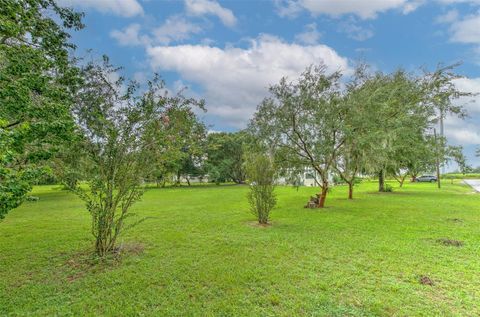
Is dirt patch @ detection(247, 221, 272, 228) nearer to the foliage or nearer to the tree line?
the tree line

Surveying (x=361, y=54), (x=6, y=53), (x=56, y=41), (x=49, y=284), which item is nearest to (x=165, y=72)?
(x=6, y=53)

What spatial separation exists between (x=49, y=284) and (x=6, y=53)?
419 cm

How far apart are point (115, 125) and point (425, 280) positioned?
568 centimetres

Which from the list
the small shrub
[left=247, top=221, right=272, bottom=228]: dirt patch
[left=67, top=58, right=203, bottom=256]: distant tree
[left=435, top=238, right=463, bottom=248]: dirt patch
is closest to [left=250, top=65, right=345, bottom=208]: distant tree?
the small shrub

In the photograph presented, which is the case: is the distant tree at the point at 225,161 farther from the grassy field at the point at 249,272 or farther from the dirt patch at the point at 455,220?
the grassy field at the point at 249,272

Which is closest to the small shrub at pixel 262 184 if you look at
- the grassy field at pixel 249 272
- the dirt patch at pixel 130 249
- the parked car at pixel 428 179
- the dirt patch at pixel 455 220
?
the grassy field at pixel 249 272

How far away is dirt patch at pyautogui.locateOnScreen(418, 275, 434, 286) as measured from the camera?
3637 millimetres

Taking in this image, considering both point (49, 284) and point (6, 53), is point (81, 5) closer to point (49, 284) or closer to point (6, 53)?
point (6, 53)

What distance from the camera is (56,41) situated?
6.44 metres

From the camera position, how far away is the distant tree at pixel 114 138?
474 cm

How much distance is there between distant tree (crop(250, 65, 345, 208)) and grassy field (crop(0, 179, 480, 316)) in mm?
3753

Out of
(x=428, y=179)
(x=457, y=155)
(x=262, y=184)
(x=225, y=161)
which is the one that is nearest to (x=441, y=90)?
(x=457, y=155)

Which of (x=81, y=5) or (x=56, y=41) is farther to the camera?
(x=81, y=5)

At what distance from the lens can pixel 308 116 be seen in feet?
32.7
